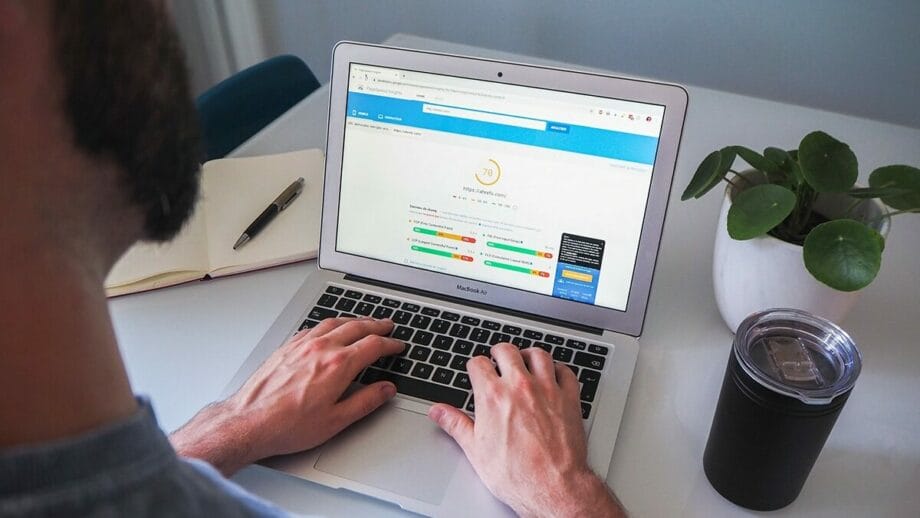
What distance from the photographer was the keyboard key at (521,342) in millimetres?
816

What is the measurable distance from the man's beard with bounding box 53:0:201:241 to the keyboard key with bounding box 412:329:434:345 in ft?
1.12

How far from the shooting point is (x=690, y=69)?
1.71m

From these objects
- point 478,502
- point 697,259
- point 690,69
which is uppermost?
point 690,69

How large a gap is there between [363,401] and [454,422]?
92 mm

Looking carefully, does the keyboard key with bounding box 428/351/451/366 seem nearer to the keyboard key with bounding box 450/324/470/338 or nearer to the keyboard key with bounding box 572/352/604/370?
the keyboard key with bounding box 450/324/470/338

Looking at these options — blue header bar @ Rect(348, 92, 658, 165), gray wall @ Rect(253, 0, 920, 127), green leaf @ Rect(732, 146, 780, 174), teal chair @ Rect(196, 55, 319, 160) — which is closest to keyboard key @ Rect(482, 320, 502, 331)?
blue header bar @ Rect(348, 92, 658, 165)

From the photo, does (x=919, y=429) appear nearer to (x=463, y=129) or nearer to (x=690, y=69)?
Answer: (x=463, y=129)

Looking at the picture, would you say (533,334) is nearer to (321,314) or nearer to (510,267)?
(510,267)

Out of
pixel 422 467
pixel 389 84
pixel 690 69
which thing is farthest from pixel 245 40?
pixel 422 467

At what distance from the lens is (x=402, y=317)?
0.86 m

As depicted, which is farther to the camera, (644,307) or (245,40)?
(245,40)

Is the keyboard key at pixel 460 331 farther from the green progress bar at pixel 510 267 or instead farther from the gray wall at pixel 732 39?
the gray wall at pixel 732 39

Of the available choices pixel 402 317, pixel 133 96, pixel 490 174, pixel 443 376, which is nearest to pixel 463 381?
pixel 443 376

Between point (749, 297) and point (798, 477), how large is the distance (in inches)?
8.3
